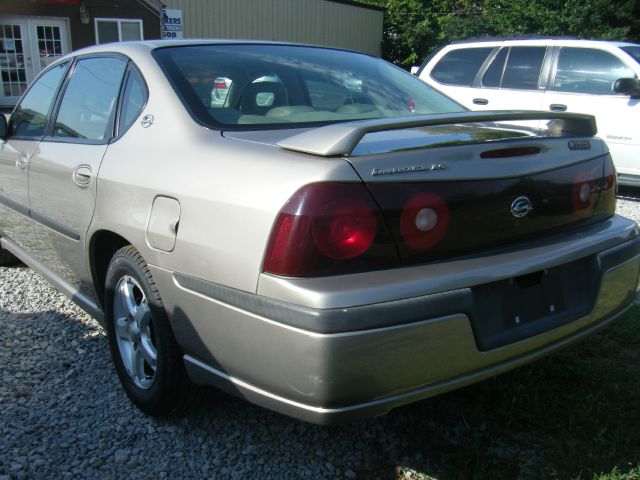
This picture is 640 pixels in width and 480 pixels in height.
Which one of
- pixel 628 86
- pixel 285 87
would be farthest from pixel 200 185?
pixel 628 86

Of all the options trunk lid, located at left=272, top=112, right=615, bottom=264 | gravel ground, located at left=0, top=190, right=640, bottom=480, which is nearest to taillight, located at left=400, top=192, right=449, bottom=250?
trunk lid, located at left=272, top=112, right=615, bottom=264

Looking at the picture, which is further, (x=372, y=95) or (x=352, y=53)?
(x=352, y=53)

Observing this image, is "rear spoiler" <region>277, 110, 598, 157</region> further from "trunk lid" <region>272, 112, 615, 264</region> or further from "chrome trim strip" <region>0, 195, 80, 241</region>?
"chrome trim strip" <region>0, 195, 80, 241</region>

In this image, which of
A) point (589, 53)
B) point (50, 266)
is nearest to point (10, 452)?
point (50, 266)

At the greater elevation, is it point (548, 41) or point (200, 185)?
point (548, 41)

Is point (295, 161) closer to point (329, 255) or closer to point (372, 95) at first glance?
point (329, 255)

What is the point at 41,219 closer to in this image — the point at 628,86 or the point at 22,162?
the point at 22,162

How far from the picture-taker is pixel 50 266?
138 inches

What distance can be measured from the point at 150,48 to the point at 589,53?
580 cm

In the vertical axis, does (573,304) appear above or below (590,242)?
below

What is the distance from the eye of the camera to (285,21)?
22.1m

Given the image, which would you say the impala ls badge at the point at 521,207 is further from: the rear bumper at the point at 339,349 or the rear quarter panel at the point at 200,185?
the rear quarter panel at the point at 200,185

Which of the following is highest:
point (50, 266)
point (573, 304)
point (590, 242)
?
point (590, 242)

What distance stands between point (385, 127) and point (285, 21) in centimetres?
2151
